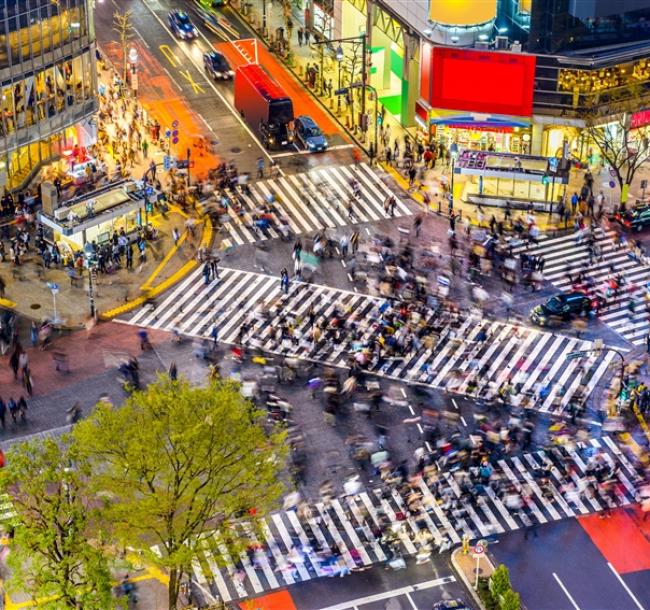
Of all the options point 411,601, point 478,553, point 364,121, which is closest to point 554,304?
point 478,553

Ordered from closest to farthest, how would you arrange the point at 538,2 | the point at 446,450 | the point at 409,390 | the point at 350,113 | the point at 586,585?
the point at 586,585, the point at 446,450, the point at 409,390, the point at 538,2, the point at 350,113

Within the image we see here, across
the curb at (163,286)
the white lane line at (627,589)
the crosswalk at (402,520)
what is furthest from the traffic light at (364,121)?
the white lane line at (627,589)

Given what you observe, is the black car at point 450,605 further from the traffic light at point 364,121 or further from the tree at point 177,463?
the traffic light at point 364,121

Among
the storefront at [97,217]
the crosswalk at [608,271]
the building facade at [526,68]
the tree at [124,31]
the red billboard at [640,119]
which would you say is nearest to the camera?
the crosswalk at [608,271]

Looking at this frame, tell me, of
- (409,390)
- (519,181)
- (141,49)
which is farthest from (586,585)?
(141,49)

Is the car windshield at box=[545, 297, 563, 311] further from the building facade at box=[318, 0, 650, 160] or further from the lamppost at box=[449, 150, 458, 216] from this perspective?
the building facade at box=[318, 0, 650, 160]

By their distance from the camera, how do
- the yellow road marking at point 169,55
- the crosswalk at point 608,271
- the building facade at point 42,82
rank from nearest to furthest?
the crosswalk at point 608,271 < the building facade at point 42,82 < the yellow road marking at point 169,55

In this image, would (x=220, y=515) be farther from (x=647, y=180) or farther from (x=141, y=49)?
(x=141, y=49)
